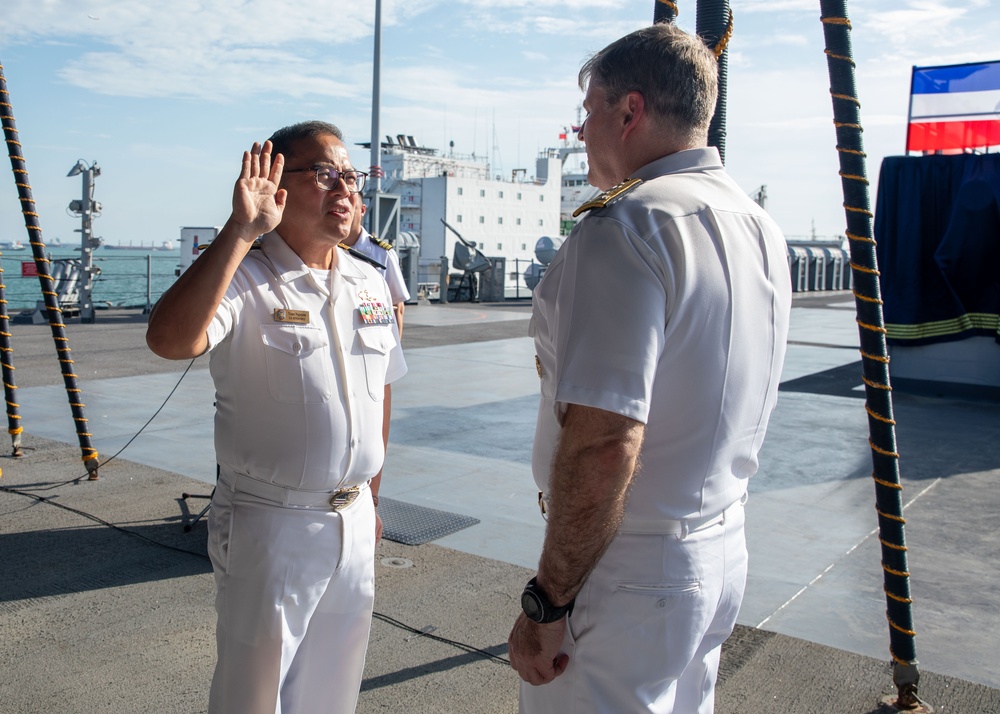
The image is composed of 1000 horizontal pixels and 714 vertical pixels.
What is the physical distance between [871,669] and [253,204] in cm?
298

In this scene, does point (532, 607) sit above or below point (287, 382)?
→ below

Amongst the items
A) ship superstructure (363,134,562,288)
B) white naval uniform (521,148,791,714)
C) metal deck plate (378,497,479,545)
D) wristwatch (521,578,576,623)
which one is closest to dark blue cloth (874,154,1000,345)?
metal deck plate (378,497,479,545)

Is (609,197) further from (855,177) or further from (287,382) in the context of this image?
(855,177)

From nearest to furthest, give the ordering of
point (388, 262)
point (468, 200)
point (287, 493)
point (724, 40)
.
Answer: point (287, 493)
point (724, 40)
point (388, 262)
point (468, 200)

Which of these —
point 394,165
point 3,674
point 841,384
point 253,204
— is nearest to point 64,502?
point 3,674

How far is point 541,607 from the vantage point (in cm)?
179

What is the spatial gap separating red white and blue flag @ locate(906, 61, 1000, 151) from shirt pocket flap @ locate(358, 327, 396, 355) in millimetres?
9276

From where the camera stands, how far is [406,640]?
3.69m

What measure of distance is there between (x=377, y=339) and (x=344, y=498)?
481 millimetres

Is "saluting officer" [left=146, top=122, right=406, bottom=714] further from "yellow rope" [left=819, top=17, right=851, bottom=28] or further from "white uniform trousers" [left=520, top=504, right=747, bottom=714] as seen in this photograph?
"yellow rope" [left=819, top=17, right=851, bottom=28]

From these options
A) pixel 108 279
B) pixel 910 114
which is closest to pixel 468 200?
pixel 108 279

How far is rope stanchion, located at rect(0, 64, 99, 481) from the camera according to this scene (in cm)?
553

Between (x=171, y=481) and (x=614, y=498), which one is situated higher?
A: (x=614, y=498)

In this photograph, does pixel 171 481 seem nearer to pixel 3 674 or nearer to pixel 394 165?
pixel 3 674
